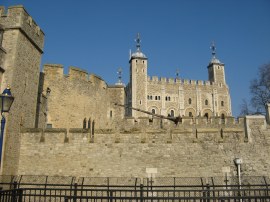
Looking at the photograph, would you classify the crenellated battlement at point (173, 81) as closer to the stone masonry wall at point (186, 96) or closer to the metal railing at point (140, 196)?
the stone masonry wall at point (186, 96)

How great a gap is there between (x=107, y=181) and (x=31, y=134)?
4.35 m

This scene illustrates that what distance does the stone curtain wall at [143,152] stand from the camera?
1214 cm

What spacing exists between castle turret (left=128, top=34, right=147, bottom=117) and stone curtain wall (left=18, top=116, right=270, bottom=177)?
174 feet

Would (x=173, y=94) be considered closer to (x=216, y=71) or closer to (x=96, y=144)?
(x=216, y=71)

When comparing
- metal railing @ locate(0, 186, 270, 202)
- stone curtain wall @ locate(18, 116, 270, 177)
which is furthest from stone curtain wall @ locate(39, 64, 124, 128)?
metal railing @ locate(0, 186, 270, 202)

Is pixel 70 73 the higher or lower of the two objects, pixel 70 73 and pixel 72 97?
the higher

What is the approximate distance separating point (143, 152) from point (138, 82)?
54.5 metres

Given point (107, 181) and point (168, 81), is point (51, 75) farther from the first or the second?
point (168, 81)

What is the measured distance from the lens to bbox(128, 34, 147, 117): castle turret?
66062mm

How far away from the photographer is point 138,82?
6644 centimetres

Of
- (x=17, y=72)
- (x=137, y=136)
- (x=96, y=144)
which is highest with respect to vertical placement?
(x=17, y=72)

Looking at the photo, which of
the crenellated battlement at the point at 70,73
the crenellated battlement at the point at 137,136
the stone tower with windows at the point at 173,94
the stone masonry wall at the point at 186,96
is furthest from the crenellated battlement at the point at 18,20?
the stone masonry wall at the point at 186,96

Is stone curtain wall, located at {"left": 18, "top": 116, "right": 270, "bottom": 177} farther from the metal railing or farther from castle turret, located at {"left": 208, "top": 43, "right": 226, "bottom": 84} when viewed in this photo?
castle turret, located at {"left": 208, "top": 43, "right": 226, "bottom": 84}

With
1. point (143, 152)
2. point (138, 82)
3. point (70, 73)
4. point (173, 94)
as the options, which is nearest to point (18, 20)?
point (70, 73)
